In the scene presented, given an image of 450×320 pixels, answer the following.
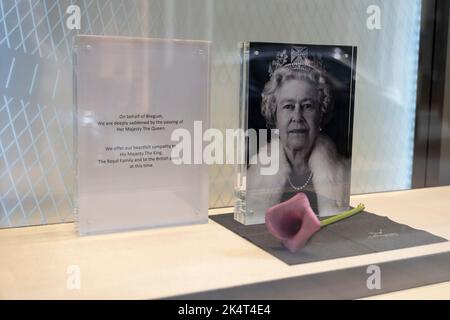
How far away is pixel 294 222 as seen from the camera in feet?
3.20

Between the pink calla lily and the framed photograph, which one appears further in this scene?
the framed photograph

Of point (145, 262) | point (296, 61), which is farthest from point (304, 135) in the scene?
point (145, 262)

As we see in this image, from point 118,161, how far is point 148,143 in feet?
0.23

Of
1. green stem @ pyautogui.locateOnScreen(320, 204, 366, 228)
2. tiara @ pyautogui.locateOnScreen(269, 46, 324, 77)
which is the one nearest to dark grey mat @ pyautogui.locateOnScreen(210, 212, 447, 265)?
green stem @ pyautogui.locateOnScreen(320, 204, 366, 228)

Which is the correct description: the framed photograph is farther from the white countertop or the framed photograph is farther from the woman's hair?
the white countertop

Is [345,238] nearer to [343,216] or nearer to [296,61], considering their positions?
[343,216]

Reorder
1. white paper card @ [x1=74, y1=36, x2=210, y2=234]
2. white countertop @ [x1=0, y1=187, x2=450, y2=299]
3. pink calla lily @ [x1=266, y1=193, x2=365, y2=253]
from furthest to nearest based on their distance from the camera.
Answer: white paper card @ [x1=74, y1=36, x2=210, y2=234]
pink calla lily @ [x1=266, y1=193, x2=365, y2=253]
white countertop @ [x1=0, y1=187, x2=450, y2=299]

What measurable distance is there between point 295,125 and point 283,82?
95 millimetres

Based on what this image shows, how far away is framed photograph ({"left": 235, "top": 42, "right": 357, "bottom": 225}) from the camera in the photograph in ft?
3.65

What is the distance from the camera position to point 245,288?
2.80 ft

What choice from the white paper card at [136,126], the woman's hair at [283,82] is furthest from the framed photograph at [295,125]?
the white paper card at [136,126]

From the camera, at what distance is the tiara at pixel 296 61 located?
1123 millimetres

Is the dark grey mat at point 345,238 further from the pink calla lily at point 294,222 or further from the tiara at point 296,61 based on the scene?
the tiara at point 296,61
